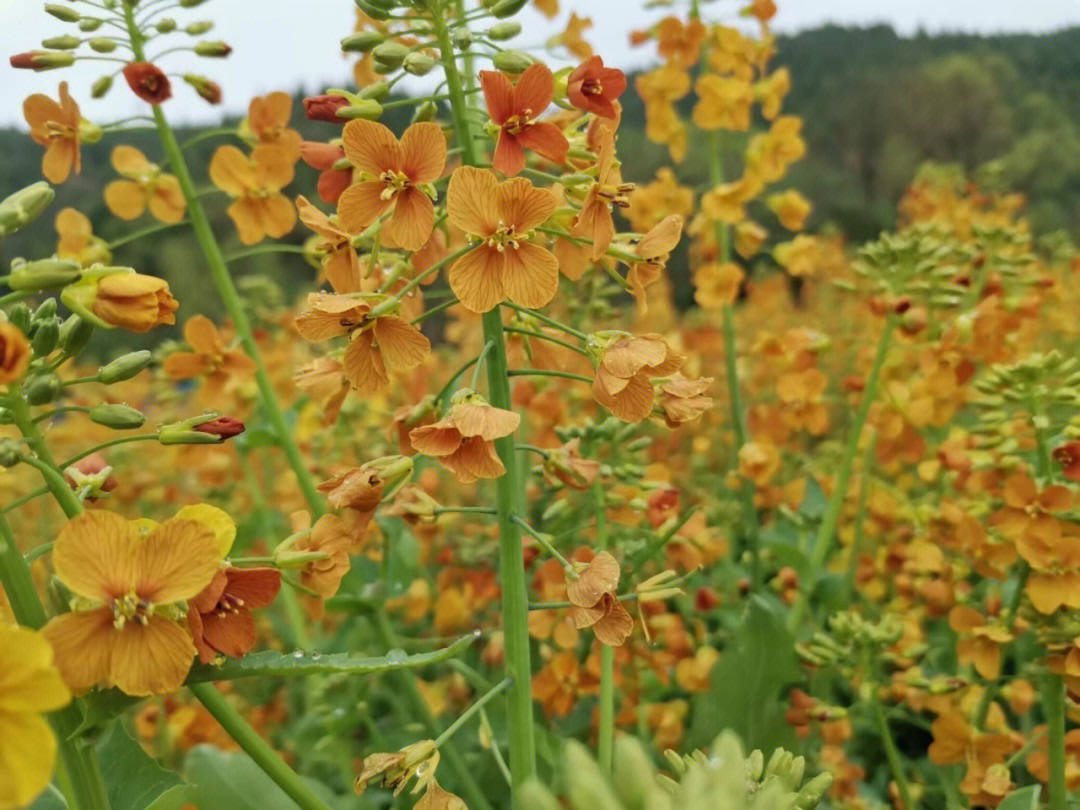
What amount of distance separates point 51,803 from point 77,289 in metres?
0.65

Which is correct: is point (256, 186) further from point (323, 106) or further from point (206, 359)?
point (323, 106)

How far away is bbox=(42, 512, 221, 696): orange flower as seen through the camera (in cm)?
88

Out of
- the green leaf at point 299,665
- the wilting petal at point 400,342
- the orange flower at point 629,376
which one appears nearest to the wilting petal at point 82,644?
the green leaf at point 299,665

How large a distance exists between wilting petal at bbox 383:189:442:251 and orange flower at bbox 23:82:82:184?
88cm

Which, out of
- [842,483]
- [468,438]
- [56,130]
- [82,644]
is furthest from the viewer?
[842,483]

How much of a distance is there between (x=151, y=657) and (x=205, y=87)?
Answer: 4.49ft

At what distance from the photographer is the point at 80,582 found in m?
0.89

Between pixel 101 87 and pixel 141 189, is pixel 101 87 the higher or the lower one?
the higher one

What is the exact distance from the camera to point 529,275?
1.21 metres

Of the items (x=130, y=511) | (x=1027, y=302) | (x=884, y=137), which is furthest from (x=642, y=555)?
(x=884, y=137)

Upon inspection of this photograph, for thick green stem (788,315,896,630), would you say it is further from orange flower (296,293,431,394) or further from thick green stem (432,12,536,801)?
orange flower (296,293,431,394)

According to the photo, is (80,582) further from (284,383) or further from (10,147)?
(10,147)

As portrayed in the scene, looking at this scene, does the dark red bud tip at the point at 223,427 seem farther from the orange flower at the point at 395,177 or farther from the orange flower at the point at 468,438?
the orange flower at the point at 395,177

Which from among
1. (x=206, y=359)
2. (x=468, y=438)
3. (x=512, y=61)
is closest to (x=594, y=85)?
(x=512, y=61)
